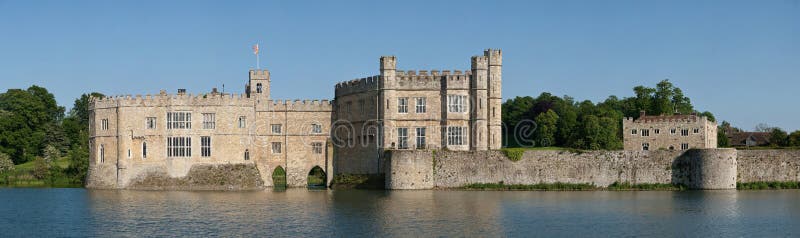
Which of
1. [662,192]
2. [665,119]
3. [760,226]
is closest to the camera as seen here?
[760,226]

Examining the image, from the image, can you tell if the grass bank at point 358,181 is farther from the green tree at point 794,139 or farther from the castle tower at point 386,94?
the green tree at point 794,139

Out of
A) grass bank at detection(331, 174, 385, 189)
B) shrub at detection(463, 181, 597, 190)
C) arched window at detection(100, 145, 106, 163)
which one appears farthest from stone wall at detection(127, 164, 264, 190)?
shrub at detection(463, 181, 597, 190)

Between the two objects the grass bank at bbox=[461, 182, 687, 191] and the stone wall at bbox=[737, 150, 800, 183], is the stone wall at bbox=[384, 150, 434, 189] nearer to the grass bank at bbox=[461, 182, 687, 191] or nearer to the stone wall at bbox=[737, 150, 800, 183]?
the grass bank at bbox=[461, 182, 687, 191]

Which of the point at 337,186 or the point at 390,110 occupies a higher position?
the point at 390,110

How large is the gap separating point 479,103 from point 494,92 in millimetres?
1359

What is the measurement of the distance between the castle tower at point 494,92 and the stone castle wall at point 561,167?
152 inches

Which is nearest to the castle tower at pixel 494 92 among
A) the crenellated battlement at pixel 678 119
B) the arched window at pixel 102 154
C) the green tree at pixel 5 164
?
the arched window at pixel 102 154

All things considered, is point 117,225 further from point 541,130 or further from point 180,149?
point 541,130

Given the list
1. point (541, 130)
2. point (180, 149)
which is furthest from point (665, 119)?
point (180, 149)

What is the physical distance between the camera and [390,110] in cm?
5344

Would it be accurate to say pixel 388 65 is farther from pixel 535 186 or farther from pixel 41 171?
pixel 41 171

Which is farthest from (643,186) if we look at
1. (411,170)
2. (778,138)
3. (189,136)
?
(778,138)

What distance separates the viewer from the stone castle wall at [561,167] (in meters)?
50.0

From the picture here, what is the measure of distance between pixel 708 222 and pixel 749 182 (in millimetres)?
18006
